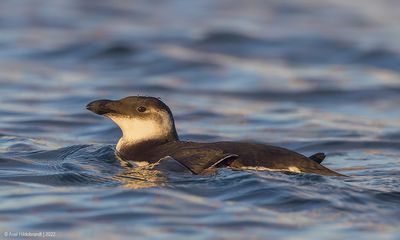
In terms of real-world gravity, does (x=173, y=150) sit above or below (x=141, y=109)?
below

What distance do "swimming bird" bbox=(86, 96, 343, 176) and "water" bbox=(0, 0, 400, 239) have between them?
0.13 m

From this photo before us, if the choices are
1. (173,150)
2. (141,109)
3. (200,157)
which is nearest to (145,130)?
(141,109)

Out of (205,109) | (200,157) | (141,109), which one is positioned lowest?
(200,157)

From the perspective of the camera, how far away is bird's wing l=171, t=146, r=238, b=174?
374 inches

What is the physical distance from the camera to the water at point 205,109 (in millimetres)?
8750

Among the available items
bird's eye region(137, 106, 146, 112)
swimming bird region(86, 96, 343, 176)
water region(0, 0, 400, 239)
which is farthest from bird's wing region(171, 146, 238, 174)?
bird's eye region(137, 106, 146, 112)

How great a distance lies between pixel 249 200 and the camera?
9250 millimetres

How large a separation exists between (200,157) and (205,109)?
6036 mm

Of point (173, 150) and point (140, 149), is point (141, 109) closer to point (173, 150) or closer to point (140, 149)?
point (140, 149)

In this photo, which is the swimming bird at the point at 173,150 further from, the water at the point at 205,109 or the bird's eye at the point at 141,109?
the water at the point at 205,109

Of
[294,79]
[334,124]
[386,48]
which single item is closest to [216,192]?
[334,124]

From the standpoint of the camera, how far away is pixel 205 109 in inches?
618

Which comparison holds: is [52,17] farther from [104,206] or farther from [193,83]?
[104,206]

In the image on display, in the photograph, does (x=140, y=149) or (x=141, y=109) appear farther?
(x=141, y=109)
